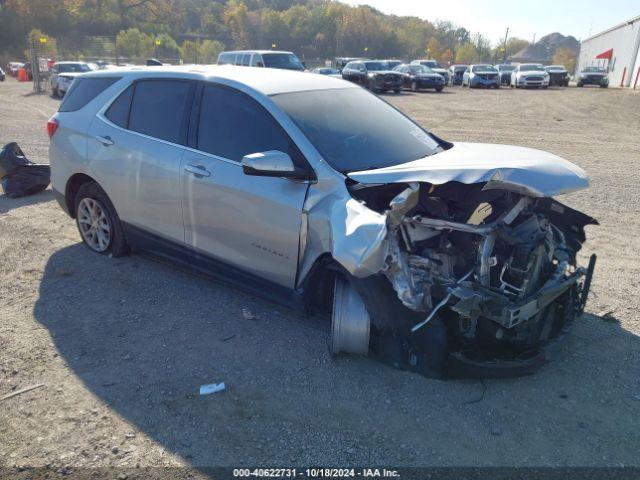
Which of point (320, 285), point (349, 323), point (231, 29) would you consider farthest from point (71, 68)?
point (231, 29)

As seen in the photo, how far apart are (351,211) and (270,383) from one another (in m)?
1.21

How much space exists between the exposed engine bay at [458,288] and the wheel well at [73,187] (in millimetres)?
3109

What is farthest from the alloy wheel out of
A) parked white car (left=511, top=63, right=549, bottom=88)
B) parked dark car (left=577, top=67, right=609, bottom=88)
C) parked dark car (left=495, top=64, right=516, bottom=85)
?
parked dark car (left=577, top=67, right=609, bottom=88)

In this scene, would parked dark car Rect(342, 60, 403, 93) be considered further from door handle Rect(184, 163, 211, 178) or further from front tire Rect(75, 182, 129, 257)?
door handle Rect(184, 163, 211, 178)

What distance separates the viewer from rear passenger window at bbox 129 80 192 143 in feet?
14.4

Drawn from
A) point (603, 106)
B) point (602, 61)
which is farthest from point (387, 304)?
point (602, 61)

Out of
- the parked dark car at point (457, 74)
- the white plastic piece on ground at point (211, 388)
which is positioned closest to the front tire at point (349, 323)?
the white plastic piece on ground at point (211, 388)

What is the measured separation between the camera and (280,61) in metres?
19.9

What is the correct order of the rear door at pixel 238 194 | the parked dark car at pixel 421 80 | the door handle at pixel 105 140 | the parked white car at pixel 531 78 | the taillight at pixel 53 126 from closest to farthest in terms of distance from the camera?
the rear door at pixel 238 194
the door handle at pixel 105 140
the taillight at pixel 53 126
the parked dark car at pixel 421 80
the parked white car at pixel 531 78

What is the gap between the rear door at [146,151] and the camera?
433 cm

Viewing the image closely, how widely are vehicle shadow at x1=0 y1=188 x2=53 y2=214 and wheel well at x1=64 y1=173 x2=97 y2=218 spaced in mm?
2096

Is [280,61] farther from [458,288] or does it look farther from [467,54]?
[467,54]

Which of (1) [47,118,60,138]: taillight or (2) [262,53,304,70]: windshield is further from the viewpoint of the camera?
(2) [262,53,304,70]: windshield

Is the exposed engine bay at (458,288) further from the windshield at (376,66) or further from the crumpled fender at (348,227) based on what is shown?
the windshield at (376,66)
